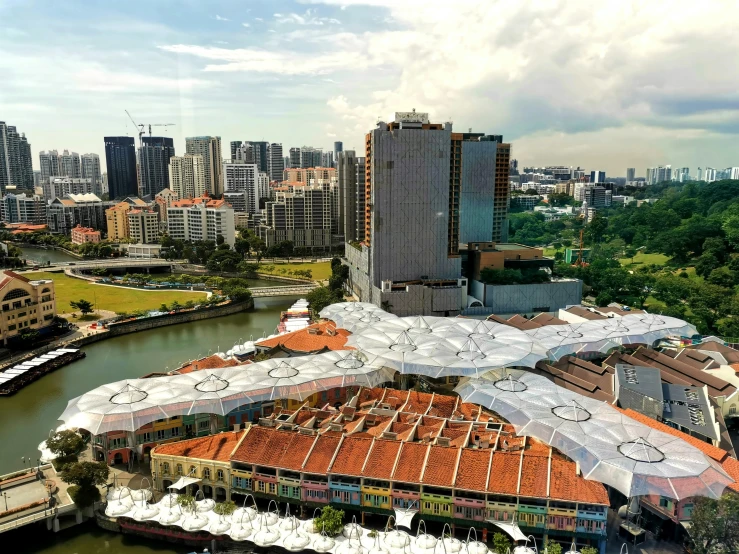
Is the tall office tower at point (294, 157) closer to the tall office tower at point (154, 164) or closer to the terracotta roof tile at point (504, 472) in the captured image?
the tall office tower at point (154, 164)

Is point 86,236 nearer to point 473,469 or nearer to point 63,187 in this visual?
point 63,187

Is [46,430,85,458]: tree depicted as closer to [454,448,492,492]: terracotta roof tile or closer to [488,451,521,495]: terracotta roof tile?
[454,448,492,492]: terracotta roof tile

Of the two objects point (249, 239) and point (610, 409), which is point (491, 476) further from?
point (249, 239)

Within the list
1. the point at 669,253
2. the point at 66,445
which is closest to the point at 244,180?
the point at 669,253

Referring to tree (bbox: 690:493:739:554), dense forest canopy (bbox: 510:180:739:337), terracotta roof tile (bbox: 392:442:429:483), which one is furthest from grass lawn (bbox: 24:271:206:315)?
tree (bbox: 690:493:739:554)

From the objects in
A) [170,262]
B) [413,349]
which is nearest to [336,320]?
[413,349]

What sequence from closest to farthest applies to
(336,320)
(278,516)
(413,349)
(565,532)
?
(565,532) < (278,516) < (413,349) < (336,320)

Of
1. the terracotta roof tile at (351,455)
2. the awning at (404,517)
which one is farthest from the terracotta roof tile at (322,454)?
the awning at (404,517)
